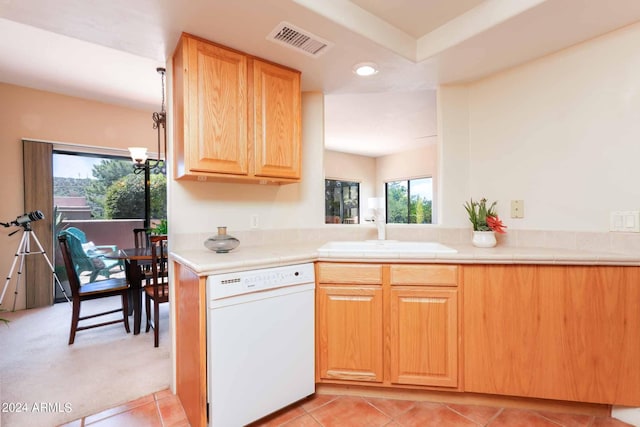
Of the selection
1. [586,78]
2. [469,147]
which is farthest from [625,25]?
[469,147]

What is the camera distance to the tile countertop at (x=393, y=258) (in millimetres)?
1413

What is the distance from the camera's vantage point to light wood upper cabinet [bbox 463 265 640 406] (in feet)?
4.86

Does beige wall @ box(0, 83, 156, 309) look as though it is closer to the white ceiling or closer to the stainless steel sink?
the white ceiling

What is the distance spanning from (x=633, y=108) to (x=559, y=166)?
42cm

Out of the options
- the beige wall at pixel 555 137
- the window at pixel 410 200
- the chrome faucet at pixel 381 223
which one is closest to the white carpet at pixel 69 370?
the chrome faucet at pixel 381 223

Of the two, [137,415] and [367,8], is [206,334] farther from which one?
A: [367,8]

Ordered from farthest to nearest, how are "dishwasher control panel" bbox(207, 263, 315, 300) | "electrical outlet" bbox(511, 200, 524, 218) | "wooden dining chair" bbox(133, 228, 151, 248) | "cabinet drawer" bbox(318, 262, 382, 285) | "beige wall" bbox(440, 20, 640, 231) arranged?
"wooden dining chair" bbox(133, 228, 151, 248) < "electrical outlet" bbox(511, 200, 524, 218) < "cabinet drawer" bbox(318, 262, 382, 285) < "beige wall" bbox(440, 20, 640, 231) < "dishwasher control panel" bbox(207, 263, 315, 300)

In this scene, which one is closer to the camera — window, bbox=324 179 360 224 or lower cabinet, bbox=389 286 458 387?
lower cabinet, bbox=389 286 458 387

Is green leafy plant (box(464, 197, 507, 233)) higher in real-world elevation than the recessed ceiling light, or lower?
lower

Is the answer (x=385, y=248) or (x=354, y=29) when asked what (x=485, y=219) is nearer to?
(x=385, y=248)

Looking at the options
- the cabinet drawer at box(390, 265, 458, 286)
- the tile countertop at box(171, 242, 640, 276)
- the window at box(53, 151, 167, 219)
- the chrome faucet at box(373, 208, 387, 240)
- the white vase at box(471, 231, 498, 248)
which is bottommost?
the cabinet drawer at box(390, 265, 458, 286)

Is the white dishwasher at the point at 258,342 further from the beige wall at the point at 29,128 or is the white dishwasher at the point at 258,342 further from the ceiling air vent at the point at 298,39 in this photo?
the beige wall at the point at 29,128

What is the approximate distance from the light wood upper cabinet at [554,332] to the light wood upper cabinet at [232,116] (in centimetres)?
141

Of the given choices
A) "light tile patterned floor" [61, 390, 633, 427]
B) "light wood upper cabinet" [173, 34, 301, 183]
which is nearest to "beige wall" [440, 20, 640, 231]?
"light tile patterned floor" [61, 390, 633, 427]
